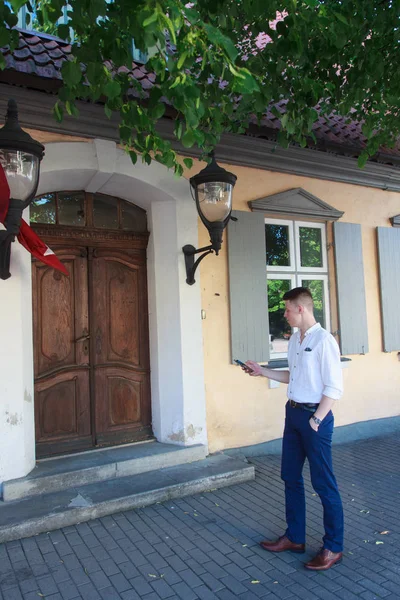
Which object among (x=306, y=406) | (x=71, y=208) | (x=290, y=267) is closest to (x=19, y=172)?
(x=71, y=208)

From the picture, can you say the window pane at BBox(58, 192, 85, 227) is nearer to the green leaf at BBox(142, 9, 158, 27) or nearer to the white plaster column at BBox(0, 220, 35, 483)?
the white plaster column at BBox(0, 220, 35, 483)

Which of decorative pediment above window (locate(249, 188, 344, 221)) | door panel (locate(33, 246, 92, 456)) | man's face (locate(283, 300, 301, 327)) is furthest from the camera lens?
decorative pediment above window (locate(249, 188, 344, 221))

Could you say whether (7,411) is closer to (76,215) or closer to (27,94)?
(76,215)

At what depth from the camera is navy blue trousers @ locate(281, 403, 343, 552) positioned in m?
3.05

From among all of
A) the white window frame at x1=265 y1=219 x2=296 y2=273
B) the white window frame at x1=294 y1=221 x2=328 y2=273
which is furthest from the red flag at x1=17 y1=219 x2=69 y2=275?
the white window frame at x1=294 y1=221 x2=328 y2=273

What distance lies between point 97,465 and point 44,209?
264 cm

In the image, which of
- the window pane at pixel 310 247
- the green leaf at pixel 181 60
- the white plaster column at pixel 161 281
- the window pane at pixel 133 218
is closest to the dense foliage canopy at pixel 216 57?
the green leaf at pixel 181 60

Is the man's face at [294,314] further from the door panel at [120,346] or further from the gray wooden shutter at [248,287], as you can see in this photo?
the door panel at [120,346]

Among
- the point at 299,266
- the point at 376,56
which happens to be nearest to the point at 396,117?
the point at 376,56

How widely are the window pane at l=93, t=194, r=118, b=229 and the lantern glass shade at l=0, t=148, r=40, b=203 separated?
70.9 inches

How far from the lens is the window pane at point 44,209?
15.8ft

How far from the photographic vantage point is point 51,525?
3.61 meters

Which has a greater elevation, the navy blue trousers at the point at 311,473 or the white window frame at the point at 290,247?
the white window frame at the point at 290,247

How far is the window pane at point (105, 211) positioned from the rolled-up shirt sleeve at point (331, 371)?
2979mm
